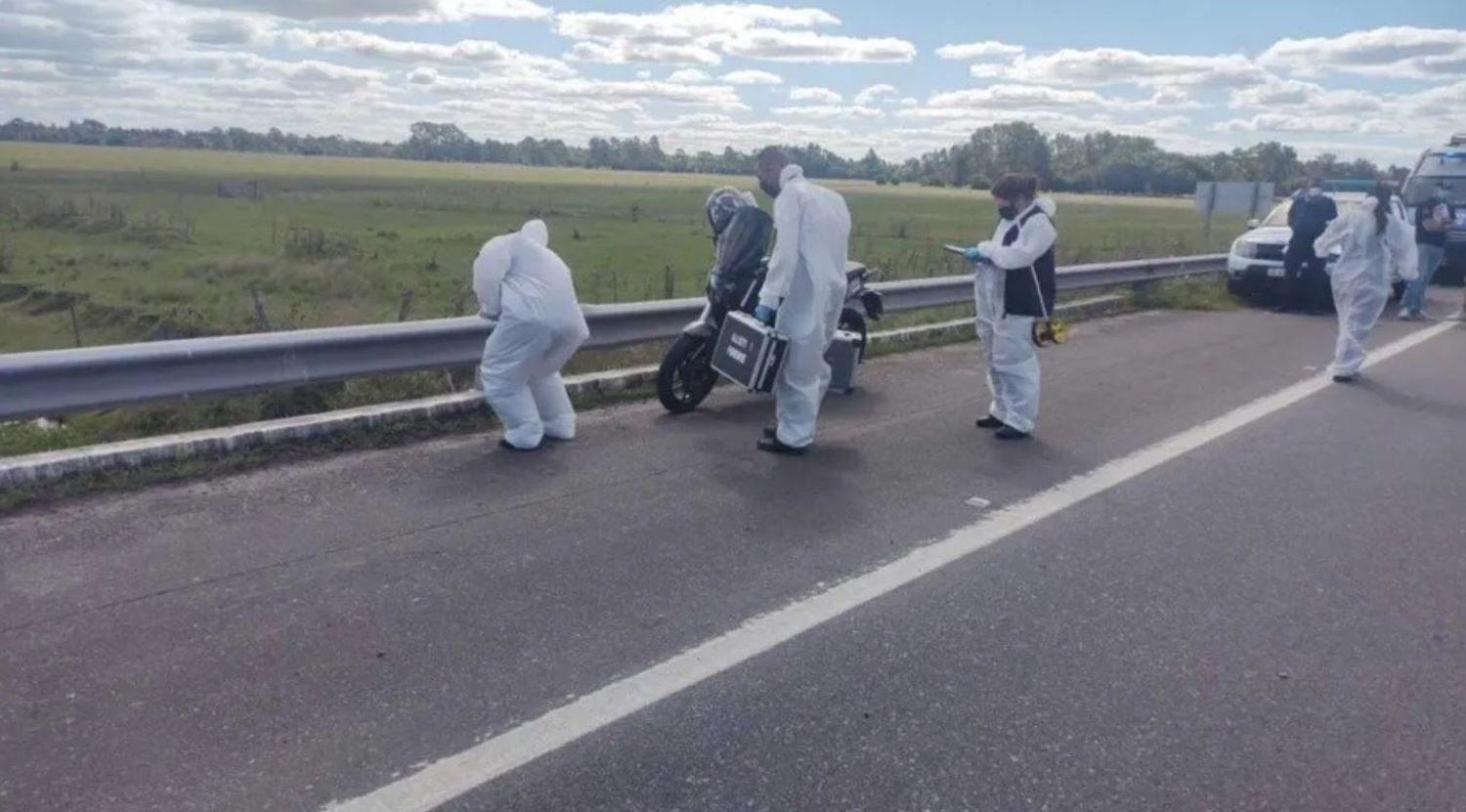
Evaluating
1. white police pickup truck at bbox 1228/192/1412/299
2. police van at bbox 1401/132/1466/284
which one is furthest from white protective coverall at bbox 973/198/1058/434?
police van at bbox 1401/132/1466/284

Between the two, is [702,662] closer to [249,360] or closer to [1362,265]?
[249,360]

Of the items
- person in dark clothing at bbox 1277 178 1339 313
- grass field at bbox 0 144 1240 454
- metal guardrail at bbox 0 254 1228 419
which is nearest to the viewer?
metal guardrail at bbox 0 254 1228 419

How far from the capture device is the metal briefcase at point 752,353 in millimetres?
7652

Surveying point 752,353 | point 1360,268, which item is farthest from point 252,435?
point 1360,268

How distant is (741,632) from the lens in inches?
188

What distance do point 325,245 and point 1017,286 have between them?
25.3 m

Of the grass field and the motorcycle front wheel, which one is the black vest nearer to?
the motorcycle front wheel

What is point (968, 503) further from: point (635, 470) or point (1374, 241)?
point (1374, 241)

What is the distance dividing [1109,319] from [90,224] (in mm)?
29803

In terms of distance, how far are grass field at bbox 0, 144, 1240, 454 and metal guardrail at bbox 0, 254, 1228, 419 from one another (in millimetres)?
501

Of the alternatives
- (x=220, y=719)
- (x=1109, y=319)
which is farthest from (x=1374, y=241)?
(x=220, y=719)

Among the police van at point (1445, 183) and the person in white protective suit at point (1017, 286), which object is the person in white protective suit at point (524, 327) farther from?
the police van at point (1445, 183)

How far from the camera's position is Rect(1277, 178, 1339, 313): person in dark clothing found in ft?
54.4

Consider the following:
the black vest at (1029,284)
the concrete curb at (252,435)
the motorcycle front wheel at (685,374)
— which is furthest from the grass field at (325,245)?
the black vest at (1029,284)
